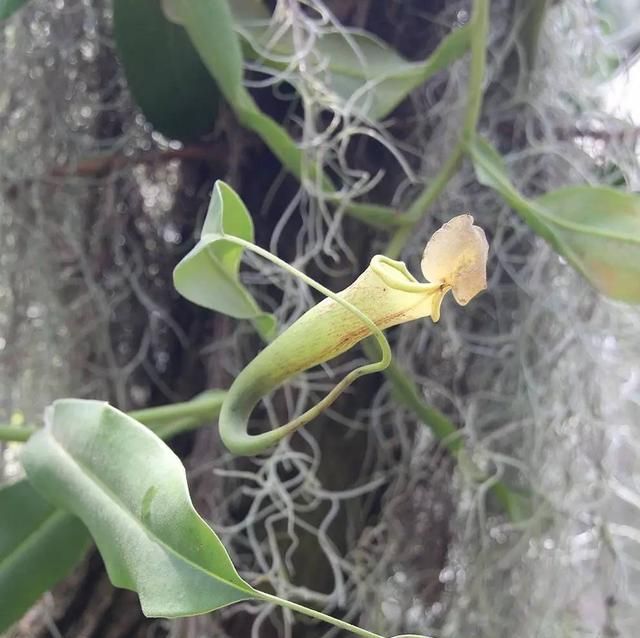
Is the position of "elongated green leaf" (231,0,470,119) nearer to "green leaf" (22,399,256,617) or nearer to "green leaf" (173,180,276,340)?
"green leaf" (173,180,276,340)

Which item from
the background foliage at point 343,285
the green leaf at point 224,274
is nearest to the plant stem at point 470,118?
A: the background foliage at point 343,285

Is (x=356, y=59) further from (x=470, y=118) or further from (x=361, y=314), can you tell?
(x=361, y=314)

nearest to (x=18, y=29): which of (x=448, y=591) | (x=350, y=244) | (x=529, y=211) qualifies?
(x=350, y=244)

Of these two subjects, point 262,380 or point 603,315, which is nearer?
point 262,380

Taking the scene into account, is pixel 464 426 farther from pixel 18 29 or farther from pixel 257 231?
pixel 18 29

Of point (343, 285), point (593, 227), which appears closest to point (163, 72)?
point (343, 285)

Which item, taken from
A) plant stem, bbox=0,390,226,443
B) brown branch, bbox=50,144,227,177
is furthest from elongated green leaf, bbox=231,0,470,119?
plant stem, bbox=0,390,226,443

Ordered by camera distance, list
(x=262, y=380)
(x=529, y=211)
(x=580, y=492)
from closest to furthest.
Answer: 1. (x=262, y=380)
2. (x=529, y=211)
3. (x=580, y=492)

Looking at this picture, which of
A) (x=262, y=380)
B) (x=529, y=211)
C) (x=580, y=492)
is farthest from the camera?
(x=580, y=492)
